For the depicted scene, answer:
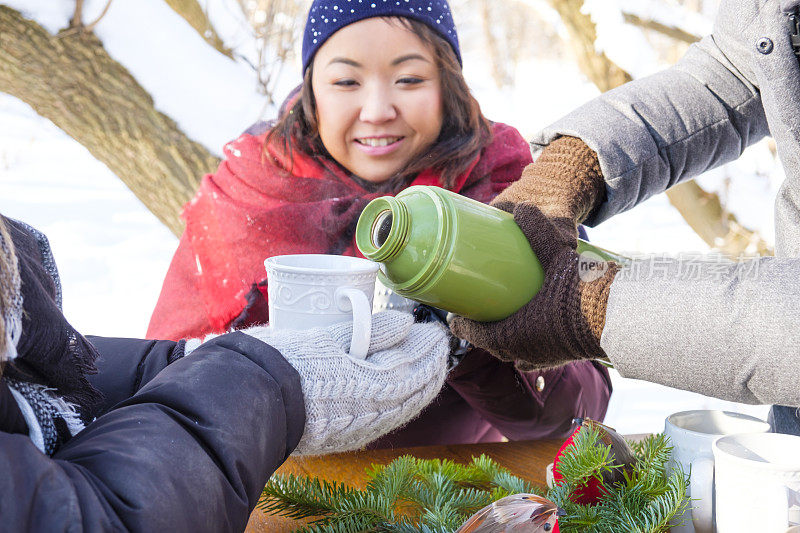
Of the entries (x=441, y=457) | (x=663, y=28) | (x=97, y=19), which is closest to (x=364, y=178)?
(x=441, y=457)

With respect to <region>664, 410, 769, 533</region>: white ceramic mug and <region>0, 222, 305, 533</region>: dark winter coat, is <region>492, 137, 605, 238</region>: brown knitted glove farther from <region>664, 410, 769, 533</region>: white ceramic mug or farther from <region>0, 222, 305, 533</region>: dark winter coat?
<region>0, 222, 305, 533</region>: dark winter coat

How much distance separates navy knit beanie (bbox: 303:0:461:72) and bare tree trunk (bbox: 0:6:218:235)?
3.81 ft

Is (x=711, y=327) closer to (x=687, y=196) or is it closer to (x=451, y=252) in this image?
(x=451, y=252)

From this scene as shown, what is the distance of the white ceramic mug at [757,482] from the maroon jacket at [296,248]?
0.64 metres

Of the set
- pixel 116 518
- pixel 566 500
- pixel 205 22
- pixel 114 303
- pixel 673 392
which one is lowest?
pixel 673 392

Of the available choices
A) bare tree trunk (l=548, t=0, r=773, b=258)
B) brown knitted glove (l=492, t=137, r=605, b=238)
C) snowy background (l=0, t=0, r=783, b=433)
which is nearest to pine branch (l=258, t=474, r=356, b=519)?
brown knitted glove (l=492, t=137, r=605, b=238)

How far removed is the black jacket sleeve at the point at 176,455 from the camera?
0.46 meters

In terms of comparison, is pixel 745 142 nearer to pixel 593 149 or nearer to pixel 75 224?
pixel 593 149

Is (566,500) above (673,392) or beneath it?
above

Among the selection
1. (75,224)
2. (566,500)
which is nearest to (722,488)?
(566,500)

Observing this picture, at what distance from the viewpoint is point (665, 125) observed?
1.07 m

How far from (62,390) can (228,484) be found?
0.21 m

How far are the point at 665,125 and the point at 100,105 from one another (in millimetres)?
2031

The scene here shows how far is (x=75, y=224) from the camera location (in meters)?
4.07
